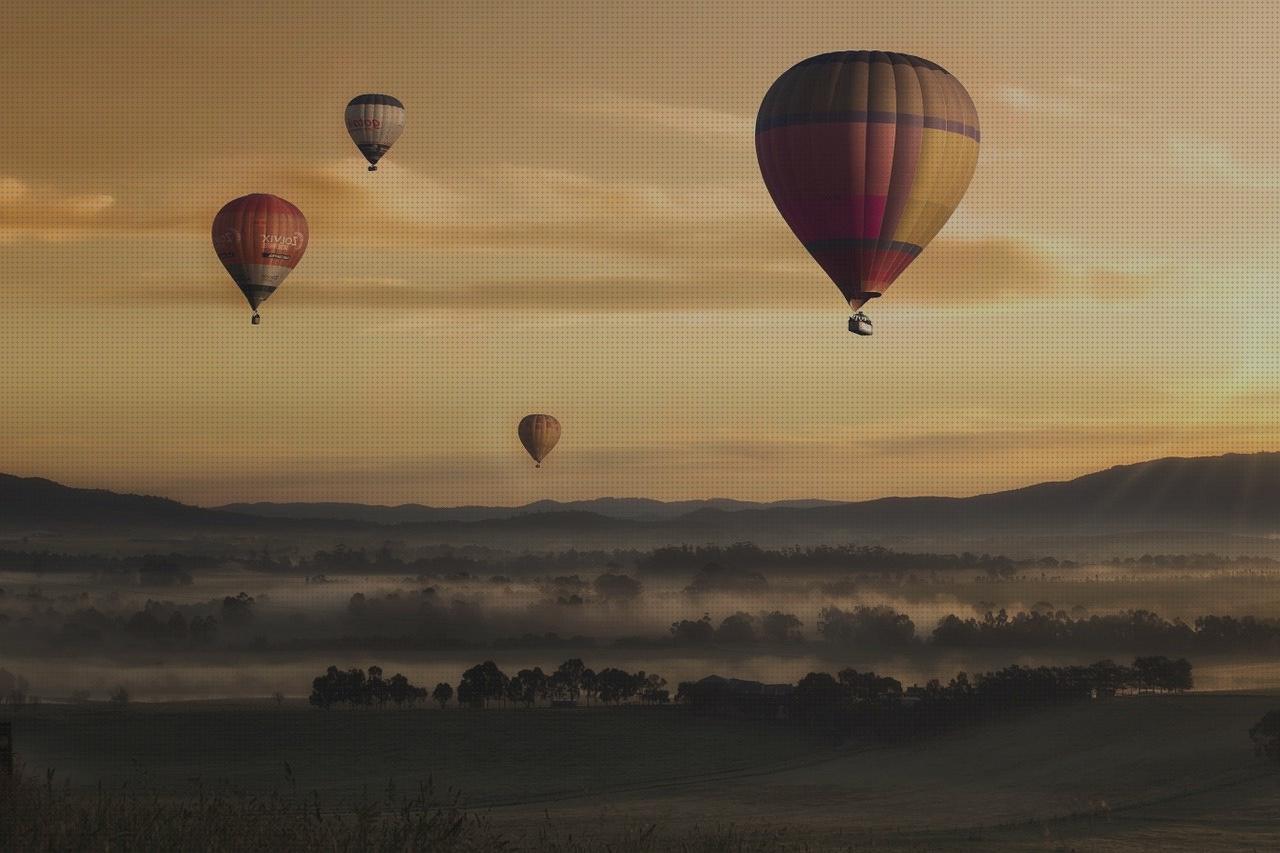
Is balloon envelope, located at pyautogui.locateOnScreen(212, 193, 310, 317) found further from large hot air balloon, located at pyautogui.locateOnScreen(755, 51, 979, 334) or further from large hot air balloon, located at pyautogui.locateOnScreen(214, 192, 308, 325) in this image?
large hot air balloon, located at pyautogui.locateOnScreen(755, 51, 979, 334)

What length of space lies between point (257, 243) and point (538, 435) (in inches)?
1364

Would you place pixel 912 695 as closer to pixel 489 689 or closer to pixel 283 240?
pixel 489 689

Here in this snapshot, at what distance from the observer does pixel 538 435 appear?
115312 mm

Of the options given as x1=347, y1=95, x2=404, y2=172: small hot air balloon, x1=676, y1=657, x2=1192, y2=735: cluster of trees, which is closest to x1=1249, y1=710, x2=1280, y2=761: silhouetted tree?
x1=676, y1=657, x2=1192, y2=735: cluster of trees

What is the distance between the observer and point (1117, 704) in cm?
14362

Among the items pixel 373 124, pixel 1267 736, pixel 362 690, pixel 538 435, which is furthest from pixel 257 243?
pixel 362 690

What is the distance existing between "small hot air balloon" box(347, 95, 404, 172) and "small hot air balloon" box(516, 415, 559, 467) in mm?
26447

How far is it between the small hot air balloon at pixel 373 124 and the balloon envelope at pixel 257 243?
32.5ft

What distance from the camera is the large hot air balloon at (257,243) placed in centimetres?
8450

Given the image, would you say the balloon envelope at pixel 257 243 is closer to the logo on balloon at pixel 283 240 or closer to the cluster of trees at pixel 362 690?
the logo on balloon at pixel 283 240

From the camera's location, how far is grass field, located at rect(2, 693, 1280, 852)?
310 ft

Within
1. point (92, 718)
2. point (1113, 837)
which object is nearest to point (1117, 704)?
point (1113, 837)

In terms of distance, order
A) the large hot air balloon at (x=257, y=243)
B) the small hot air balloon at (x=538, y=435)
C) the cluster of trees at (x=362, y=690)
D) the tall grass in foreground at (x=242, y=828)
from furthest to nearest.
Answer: the cluster of trees at (x=362, y=690)
the small hot air balloon at (x=538, y=435)
the large hot air balloon at (x=257, y=243)
the tall grass in foreground at (x=242, y=828)

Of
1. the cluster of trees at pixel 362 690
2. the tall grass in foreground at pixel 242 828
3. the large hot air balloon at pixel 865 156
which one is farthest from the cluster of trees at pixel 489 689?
the tall grass in foreground at pixel 242 828
